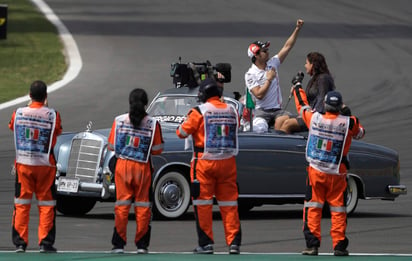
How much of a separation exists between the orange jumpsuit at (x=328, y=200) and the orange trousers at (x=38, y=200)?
7.99 feet

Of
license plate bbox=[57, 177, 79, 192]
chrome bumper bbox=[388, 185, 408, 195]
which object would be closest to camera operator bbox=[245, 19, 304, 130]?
chrome bumper bbox=[388, 185, 408, 195]

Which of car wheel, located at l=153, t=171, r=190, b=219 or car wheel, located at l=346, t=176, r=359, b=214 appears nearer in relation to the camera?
car wheel, located at l=153, t=171, r=190, b=219

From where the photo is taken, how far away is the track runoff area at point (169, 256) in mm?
11914

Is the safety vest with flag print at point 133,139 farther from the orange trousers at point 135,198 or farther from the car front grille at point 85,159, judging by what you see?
the car front grille at point 85,159

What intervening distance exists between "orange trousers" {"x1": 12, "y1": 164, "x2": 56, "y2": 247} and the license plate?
3.00m

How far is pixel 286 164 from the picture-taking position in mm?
16312

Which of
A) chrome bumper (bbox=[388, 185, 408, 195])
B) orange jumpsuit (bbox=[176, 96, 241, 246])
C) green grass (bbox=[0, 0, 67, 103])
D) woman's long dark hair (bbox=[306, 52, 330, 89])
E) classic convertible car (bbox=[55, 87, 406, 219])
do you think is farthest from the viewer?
green grass (bbox=[0, 0, 67, 103])

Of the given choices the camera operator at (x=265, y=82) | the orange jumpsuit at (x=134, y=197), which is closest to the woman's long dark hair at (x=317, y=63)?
the camera operator at (x=265, y=82)

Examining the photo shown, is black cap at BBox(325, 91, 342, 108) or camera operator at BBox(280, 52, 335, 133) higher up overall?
camera operator at BBox(280, 52, 335, 133)

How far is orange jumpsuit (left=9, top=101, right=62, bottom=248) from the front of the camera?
1240cm

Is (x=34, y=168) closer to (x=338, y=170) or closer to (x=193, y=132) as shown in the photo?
(x=193, y=132)

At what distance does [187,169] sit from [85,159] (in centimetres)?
125

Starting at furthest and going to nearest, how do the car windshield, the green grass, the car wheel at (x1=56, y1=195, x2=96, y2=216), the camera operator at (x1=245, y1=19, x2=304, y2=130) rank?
the green grass → the car windshield → the camera operator at (x1=245, y1=19, x2=304, y2=130) → the car wheel at (x1=56, y1=195, x2=96, y2=216)

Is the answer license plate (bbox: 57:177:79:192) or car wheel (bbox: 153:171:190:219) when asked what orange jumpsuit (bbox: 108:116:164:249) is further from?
license plate (bbox: 57:177:79:192)
